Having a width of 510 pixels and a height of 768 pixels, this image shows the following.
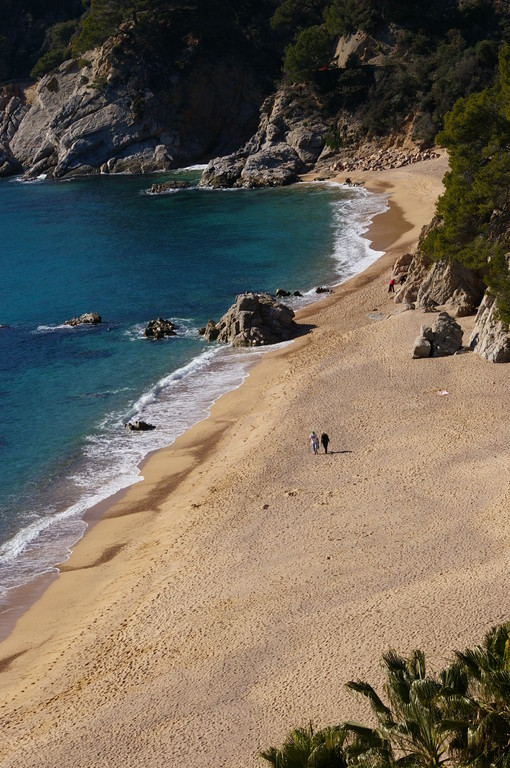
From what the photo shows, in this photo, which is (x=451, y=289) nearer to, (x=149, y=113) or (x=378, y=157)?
(x=378, y=157)

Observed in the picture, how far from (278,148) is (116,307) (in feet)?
169

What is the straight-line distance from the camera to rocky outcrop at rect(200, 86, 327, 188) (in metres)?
98.7

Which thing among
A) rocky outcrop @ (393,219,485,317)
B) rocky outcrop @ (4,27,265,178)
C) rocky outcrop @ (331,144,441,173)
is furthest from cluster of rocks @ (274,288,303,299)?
rocky outcrop @ (4,27,265,178)

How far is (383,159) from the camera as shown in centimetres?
9681

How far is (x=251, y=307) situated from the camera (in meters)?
49.1

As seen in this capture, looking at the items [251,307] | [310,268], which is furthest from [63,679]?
[310,268]

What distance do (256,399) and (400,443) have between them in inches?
379

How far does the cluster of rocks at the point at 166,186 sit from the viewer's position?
322 ft

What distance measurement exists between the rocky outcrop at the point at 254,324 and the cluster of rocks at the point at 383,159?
165 feet

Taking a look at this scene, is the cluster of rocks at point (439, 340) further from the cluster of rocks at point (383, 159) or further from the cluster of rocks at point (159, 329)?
the cluster of rocks at point (383, 159)

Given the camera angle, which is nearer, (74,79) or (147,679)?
(147,679)

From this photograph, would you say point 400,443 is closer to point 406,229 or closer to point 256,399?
point 256,399

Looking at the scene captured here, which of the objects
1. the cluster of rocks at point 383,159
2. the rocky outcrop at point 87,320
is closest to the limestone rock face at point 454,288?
the rocky outcrop at point 87,320

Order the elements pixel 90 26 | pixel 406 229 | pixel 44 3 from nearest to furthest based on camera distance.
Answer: pixel 406 229
pixel 90 26
pixel 44 3
